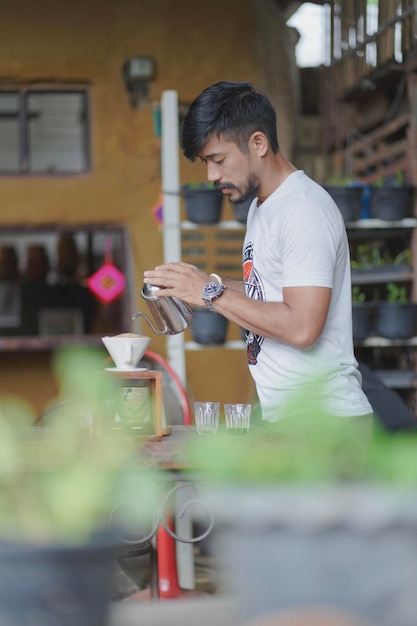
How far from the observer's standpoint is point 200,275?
7.36 feet

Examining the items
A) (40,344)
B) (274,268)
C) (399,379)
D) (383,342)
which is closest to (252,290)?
(274,268)

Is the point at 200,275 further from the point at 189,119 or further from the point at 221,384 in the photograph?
the point at 221,384

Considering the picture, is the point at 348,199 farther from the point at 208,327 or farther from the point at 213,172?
the point at 213,172

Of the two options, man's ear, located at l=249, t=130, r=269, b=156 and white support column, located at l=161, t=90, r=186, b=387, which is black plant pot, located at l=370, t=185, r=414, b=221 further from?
man's ear, located at l=249, t=130, r=269, b=156

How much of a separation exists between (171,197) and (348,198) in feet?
3.11

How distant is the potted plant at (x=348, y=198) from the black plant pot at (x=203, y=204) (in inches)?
24.2

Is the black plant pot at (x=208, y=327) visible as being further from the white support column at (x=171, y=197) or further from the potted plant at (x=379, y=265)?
the potted plant at (x=379, y=265)

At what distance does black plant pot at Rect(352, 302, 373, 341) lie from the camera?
17.1 feet

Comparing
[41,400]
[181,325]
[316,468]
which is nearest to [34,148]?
[41,400]

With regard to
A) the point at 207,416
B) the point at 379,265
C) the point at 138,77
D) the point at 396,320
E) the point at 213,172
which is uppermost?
the point at 138,77

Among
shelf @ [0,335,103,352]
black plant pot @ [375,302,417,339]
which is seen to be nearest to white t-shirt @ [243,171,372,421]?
black plant pot @ [375,302,417,339]

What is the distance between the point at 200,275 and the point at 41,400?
506cm

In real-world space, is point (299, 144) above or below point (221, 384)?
above

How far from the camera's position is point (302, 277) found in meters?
2.06
